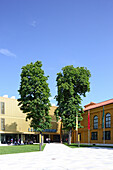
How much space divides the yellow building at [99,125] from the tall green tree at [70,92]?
4824 millimetres

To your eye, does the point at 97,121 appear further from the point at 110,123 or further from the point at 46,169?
the point at 46,169

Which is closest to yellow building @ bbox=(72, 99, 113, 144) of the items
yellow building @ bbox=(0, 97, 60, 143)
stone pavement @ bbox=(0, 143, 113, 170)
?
yellow building @ bbox=(0, 97, 60, 143)

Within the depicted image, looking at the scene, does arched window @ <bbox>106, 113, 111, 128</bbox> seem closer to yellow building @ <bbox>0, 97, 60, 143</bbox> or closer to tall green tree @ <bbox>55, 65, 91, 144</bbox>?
tall green tree @ <bbox>55, 65, 91, 144</bbox>

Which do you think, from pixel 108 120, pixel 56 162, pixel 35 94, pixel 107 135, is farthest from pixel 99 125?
pixel 56 162

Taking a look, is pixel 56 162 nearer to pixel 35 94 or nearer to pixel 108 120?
pixel 35 94

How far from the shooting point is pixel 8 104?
2112 inches

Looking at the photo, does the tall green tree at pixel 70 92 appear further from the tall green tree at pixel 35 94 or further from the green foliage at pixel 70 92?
the tall green tree at pixel 35 94

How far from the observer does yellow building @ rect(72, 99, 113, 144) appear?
150 feet

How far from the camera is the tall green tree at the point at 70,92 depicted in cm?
4522

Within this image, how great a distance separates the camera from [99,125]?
49031 mm

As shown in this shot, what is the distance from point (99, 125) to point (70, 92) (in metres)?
10.9

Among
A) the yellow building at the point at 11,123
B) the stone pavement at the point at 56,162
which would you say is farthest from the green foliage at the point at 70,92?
the stone pavement at the point at 56,162

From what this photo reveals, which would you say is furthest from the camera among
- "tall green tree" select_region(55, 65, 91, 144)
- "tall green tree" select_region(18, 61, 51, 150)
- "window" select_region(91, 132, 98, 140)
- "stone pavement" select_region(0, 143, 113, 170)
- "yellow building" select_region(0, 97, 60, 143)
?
"yellow building" select_region(0, 97, 60, 143)

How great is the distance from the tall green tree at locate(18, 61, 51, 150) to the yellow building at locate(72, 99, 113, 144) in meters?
12.5
